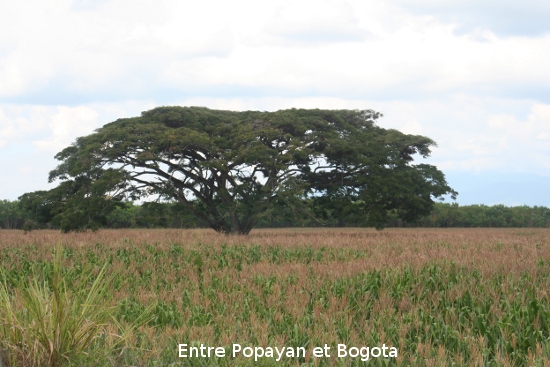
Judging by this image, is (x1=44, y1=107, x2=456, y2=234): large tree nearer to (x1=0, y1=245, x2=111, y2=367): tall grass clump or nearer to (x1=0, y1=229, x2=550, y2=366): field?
(x1=0, y1=229, x2=550, y2=366): field

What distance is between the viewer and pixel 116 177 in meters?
26.1

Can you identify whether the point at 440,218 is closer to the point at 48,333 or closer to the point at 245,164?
the point at 245,164

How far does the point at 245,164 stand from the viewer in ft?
90.8

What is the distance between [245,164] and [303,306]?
746 inches

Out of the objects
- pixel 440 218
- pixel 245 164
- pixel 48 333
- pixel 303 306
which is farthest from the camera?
pixel 440 218

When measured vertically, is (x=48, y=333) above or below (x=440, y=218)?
below

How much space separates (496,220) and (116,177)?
162 feet

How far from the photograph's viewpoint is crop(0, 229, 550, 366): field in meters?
6.88

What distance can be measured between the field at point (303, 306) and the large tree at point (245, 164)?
922cm

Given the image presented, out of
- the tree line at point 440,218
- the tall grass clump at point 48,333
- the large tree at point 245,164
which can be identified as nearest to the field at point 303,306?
the tall grass clump at point 48,333

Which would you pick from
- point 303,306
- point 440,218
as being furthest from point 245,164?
point 440,218

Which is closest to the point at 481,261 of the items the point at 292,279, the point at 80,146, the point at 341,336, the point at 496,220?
the point at 292,279

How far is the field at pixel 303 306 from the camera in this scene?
6.88m

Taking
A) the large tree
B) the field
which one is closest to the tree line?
the large tree
